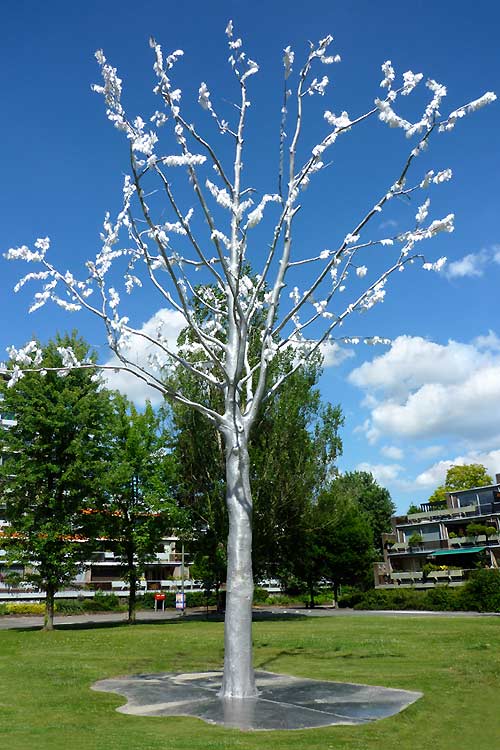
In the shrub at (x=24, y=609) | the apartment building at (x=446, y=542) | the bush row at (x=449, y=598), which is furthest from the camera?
the apartment building at (x=446, y=542)

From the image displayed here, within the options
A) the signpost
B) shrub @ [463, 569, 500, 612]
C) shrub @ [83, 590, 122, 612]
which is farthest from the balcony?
shrub @ [83, 590, 122, 612]

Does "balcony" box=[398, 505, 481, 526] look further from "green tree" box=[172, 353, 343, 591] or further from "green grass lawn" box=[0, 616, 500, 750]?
"green grass lawn" box=[0, 616, 500, 750]

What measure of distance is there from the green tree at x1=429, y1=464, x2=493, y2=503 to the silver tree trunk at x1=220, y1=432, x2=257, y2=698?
79691mm

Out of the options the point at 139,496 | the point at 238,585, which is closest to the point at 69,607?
the point at 139,496

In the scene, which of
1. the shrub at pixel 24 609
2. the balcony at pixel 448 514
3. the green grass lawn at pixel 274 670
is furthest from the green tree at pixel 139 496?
the balcony at pixel 448 514

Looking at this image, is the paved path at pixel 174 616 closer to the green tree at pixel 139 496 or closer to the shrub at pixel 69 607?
the shrub at pixel 69 607

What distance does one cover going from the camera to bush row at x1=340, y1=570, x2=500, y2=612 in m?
37.7

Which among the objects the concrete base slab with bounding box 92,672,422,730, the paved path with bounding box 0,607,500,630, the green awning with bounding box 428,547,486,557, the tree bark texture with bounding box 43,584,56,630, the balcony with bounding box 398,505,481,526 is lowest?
the concrete base slab with bounding box 92,672,422,730

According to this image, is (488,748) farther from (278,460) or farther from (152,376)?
(278,460)

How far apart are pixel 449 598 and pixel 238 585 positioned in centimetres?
3478

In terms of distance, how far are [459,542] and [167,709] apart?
203 feet

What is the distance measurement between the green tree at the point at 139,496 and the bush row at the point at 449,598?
59.1 ft

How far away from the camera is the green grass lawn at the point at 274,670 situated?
23.6ft

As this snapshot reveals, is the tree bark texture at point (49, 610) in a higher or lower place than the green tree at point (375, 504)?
lower
